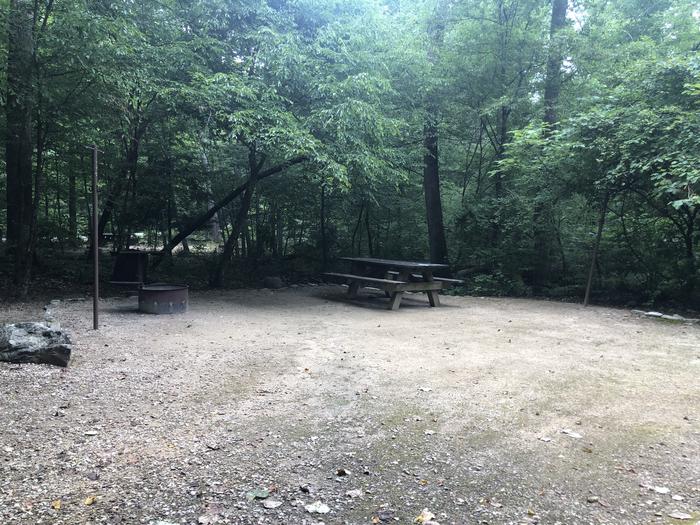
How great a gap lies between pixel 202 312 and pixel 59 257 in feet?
19.1

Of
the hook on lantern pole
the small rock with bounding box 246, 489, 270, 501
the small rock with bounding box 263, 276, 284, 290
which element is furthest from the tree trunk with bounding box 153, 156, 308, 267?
the small rock with bounding box 246, 489, 270, 501

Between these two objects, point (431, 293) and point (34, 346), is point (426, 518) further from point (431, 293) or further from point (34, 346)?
point (431, 293)

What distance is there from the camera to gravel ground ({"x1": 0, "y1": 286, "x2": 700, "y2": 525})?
6.63 ft

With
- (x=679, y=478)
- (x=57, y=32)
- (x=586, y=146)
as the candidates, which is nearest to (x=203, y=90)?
(x=57, y=32)

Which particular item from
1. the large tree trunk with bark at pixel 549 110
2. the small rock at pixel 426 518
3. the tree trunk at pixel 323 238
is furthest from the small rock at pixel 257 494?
the tree trunk at pixel 323 238

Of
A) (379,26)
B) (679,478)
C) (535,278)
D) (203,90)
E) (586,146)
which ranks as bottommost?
(679,478)

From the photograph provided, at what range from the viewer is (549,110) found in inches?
383

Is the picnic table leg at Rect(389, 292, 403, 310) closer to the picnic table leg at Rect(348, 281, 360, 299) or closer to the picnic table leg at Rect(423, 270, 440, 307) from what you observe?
the picnic table leg at Rect(423, 270, 440, 307)

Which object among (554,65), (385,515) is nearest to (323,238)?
(554,65)

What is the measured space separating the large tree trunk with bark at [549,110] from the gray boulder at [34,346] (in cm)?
818

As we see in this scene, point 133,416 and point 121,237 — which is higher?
point 121,237

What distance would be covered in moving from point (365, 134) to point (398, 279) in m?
2.52

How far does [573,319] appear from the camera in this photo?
6.75 m

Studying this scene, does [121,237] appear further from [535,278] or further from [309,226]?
[535,278]
